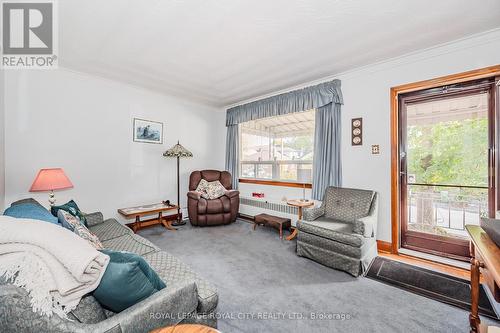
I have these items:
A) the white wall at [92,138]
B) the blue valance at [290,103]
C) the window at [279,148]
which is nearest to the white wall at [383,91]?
the blue valance at [290,103]

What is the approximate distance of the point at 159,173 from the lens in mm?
4316

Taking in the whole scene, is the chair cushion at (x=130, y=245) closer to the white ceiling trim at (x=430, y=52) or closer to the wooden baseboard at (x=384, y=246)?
the wooden baseboard at (x=384, y=246)

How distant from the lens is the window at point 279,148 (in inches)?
156

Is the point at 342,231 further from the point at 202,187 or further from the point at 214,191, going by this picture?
the point at 202,187

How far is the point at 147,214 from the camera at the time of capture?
3.73 metres

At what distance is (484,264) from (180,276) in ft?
6.14

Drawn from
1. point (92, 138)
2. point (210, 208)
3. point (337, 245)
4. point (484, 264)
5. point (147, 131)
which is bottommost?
point (337, 245)

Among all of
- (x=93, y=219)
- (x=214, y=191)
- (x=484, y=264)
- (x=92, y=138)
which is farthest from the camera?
(x=214, y=191)

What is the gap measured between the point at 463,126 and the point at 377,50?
4.50ft

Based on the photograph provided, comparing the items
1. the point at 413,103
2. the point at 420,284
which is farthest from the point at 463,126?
the point at 420,284

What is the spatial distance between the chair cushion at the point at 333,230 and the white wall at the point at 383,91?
2.49 ft

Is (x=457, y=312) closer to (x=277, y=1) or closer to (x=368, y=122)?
(x=368, y=122)

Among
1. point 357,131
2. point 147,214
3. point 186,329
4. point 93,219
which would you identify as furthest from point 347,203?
point 93,219

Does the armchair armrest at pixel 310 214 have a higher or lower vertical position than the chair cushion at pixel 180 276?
higher
